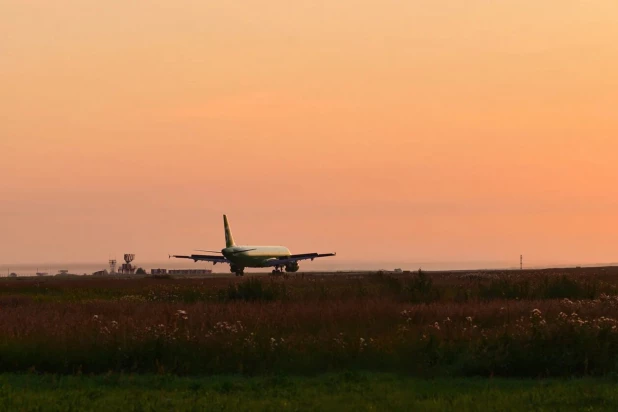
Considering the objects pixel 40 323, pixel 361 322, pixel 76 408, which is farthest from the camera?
pixel 361 322

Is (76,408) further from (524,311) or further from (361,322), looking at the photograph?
(524,311)

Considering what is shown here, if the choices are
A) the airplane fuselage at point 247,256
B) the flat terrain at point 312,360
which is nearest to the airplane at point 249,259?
the airplane fuselage at point 247,256

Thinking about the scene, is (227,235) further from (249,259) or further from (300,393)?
(300,393)

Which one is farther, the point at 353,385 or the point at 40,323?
the point at 40,323

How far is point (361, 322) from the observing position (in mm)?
25656

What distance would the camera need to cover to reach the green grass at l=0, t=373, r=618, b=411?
14656 millimetres

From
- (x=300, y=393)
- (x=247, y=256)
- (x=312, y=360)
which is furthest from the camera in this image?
(x=247, y=256)

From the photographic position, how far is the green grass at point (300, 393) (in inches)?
577

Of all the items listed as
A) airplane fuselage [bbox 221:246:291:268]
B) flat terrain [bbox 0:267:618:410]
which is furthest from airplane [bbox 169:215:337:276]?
flat terrain [bbox 0:267:618:410]

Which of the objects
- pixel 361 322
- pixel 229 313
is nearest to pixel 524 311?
pixel 361 322

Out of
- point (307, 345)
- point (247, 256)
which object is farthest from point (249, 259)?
point (307, 345)

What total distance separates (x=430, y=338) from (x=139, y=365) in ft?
23.0

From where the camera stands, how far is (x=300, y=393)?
52.4 feet

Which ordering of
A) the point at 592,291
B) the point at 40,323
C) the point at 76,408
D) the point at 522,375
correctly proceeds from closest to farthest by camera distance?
the point at 76,408, the point at 522,375, the point at 40,323, the point at 592,291
